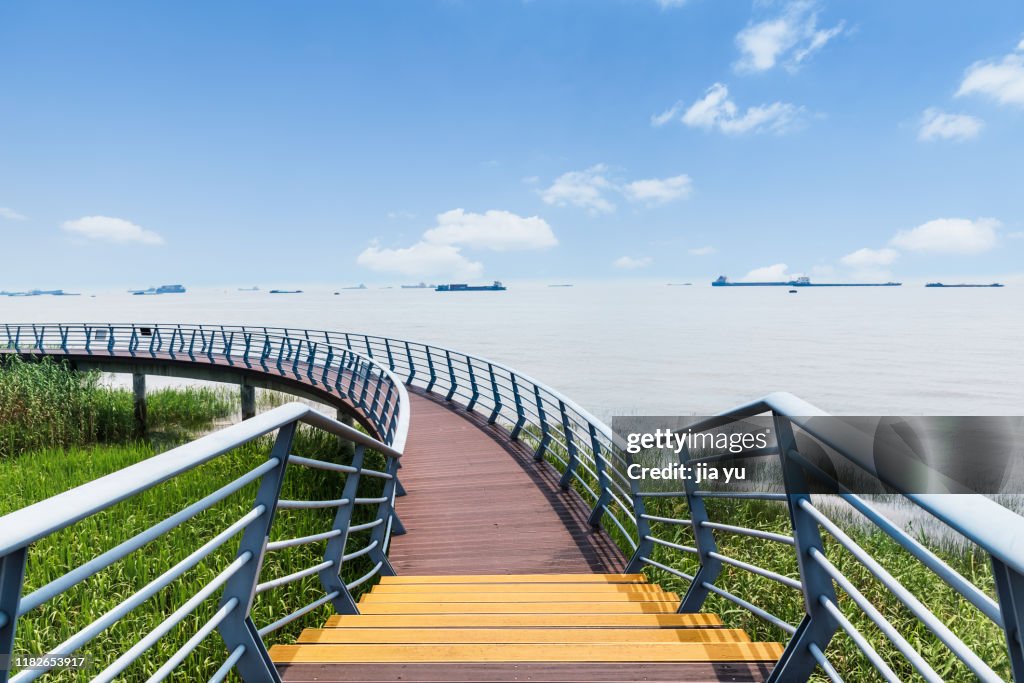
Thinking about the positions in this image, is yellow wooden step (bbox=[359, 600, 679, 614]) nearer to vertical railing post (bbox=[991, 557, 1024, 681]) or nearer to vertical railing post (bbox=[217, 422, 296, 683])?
vertical railing post (bbox=[217, 422, 296, 683])

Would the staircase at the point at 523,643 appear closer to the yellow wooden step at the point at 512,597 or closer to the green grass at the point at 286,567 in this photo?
the yellow wooden step at the point at 512,597

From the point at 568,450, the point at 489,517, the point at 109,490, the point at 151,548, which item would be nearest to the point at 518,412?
the point at 568,450

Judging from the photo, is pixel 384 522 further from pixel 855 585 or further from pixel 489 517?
pixel 855 585

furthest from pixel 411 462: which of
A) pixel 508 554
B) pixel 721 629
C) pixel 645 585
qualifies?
pixel 721 629

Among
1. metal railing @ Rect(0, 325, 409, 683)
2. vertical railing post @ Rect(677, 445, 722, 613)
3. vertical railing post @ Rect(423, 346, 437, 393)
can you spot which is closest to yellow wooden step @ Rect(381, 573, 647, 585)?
metal railing @ Rect(0, 325, 409, 683)

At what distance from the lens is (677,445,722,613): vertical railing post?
3.08m

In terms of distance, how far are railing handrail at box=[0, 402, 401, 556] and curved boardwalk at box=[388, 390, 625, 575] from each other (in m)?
3.66

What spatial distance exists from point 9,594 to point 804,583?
2.01 metres

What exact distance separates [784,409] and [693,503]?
141cm

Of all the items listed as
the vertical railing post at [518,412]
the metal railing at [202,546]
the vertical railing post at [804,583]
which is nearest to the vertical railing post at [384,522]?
the metal railing at [202,546]

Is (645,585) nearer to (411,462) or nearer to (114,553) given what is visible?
(114,553)

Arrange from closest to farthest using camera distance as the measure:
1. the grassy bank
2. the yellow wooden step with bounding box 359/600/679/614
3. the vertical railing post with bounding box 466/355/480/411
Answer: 1. the yellow wooden step with bounding box 359/600/679/614
2. the grassy bank
3. the vertical railing post with bounding box 466/355/480/411

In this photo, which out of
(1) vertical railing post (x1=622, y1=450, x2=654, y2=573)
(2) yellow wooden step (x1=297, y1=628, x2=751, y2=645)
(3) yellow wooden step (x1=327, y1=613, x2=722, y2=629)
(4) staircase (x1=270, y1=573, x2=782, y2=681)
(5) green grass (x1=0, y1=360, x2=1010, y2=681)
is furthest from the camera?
(5) green grass (x1=0, y1=360, x2=1010, y2=681)

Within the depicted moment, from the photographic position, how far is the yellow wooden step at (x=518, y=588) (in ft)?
13.1
